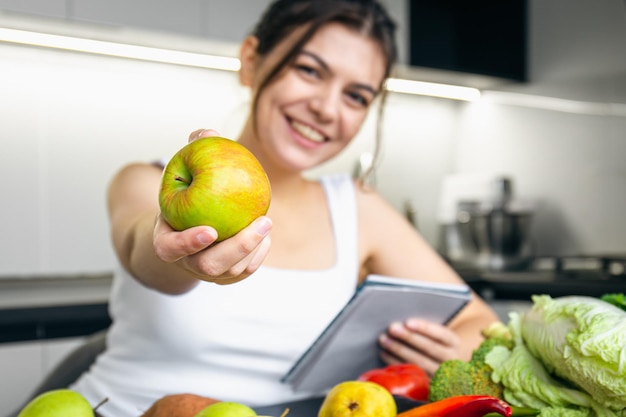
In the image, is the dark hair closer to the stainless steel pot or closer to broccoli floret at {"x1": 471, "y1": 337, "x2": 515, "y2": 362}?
broccoli floret at {"x1": 471, "y1": 337, "x2": 515, "y2": 362}

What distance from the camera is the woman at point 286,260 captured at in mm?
1209

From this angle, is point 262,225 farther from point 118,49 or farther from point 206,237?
point 118,49

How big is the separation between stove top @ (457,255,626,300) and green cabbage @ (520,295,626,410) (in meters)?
1.74

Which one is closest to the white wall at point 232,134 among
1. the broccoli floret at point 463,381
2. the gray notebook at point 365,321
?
the gray notebook at point 365,321

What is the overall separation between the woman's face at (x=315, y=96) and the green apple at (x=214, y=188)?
0.73 meters

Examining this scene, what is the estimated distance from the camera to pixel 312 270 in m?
1.44

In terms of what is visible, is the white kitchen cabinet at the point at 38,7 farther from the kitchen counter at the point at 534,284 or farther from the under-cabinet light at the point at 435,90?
the kitchen counter at the point at 534,284

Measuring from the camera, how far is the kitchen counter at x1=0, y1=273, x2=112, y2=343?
2.27 metres

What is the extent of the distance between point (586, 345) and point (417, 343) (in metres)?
0.46

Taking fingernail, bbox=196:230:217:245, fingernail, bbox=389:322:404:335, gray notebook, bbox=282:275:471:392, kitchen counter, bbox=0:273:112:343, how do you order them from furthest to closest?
kitchen counter, bbox=0:273:112:343
fingernail, bbox=389:322:404:335
gray notebook, bbox=282:275:471:392
fingernail, bbox=196:230:217:245

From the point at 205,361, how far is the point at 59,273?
5.77 feet

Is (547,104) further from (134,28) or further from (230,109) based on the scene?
(134,28)

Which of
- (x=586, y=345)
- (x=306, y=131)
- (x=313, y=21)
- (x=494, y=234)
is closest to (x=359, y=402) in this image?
(x=586, y=345)

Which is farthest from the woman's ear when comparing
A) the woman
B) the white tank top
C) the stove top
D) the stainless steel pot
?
the stainless steel pot
